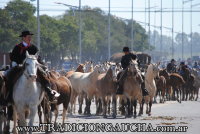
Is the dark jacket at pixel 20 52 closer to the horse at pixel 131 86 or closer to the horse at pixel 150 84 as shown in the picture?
the horse at pixel 131 86

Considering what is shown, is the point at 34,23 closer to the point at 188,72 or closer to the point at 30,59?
the point at 188,72

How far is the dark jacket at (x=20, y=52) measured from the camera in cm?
1928

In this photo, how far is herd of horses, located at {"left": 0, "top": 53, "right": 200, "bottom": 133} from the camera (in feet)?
60.2

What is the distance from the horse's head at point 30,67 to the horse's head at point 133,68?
34.8 ft

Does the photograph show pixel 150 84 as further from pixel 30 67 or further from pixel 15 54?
pixel 30 67

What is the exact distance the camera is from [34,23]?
7575 centimetres

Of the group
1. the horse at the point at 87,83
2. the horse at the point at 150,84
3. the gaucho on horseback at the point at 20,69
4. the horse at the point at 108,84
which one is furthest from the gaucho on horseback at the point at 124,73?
the gaucho on horseback at the point at 20,69

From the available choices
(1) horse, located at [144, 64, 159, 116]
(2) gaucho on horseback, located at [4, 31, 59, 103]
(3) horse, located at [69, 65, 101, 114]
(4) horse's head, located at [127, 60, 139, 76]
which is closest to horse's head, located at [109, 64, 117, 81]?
(4) horse's head, located at [127, 60, 139, 76]

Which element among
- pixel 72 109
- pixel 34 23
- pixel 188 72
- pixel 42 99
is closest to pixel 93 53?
pixel 34 23

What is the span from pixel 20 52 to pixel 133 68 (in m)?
9.84

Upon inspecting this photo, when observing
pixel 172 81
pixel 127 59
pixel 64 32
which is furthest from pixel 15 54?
pixel 64 32

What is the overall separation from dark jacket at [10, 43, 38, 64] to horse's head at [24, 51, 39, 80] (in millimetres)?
1081

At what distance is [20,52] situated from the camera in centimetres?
1928

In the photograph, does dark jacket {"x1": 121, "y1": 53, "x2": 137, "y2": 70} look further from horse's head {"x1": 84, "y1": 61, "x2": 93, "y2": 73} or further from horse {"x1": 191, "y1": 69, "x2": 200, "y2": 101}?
horse {"x1": 191, "y1": 69, "x2": 200, "y2": 101}
